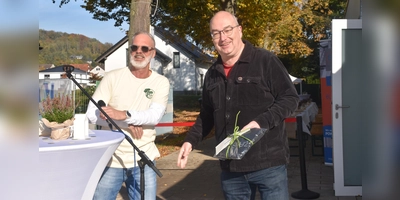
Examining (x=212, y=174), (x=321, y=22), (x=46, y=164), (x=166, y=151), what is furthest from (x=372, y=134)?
(x=321, y=22)

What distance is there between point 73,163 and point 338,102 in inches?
196

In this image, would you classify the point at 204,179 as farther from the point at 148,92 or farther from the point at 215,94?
the point at 215,94

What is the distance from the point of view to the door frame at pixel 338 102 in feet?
22.4

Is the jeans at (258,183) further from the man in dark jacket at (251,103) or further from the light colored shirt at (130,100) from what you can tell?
the light colored shirt at (130,100)

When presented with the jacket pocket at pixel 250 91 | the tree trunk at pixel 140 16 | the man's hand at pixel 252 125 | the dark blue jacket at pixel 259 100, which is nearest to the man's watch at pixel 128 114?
the dark blue jacket at pixel 259 100

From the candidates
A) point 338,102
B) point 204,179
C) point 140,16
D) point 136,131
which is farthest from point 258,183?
point 140,16

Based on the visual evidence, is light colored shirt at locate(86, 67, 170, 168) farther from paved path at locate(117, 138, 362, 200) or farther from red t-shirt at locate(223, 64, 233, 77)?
paved path at locate(117, 138, 362, 200)

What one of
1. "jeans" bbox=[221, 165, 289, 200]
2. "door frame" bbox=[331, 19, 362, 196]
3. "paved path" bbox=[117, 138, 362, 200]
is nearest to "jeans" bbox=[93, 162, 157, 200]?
"jeans" bbox=[221, 165, 289, 200]

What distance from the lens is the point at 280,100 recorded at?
10.4ft

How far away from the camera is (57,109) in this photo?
318cm

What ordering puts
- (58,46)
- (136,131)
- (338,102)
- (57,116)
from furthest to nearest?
(338,102) → (136,131) → (58,46) → (57,116)

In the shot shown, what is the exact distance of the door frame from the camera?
6.83m

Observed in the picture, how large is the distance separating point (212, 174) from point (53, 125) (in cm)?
613

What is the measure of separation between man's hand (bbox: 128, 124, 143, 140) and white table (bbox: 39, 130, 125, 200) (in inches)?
16.9
